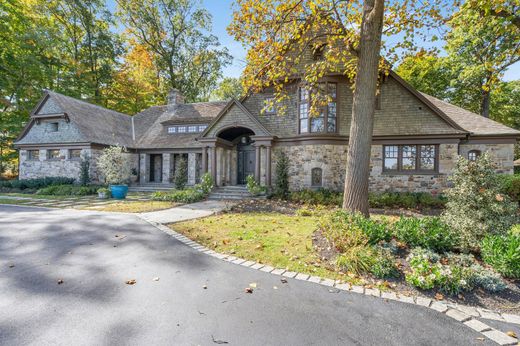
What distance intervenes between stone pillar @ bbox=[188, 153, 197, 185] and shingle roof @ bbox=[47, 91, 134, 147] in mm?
5497

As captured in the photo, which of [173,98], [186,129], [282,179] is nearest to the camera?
[282,179]

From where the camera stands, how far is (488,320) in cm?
302

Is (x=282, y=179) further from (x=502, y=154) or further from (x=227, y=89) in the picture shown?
(x=227, y=89)

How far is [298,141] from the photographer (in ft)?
46.6

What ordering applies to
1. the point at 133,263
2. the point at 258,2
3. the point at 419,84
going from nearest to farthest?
the point at 133,263 < the point at 258,2 < the point at 419,84

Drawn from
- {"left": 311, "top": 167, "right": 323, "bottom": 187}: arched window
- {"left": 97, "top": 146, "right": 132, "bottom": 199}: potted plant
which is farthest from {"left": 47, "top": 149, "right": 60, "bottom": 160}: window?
{"left": 311, "top": 167, "right": 323, "bottom": 187}: arched window

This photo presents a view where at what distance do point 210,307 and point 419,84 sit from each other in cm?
2868

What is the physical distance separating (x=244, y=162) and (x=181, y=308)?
14.1 metres

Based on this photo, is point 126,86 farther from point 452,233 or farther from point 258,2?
point 452,233

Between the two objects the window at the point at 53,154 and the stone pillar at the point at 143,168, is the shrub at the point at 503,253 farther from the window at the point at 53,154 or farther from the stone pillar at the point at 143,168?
the window at the point at 53,154

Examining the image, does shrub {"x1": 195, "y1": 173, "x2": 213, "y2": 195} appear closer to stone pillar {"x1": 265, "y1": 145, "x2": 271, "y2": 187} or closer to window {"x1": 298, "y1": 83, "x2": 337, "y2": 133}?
stone pillar {"x1": 265, "y1": 145, "x2": 271, "y2": 187}

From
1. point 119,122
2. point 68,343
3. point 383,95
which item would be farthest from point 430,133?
point 119,122

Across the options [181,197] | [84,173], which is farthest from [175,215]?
[84,173]

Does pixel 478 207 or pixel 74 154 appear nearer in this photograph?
pixel 478 207
